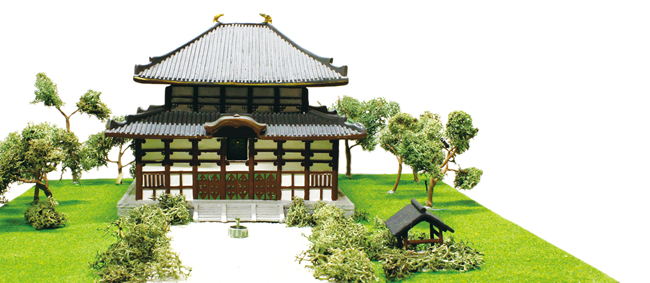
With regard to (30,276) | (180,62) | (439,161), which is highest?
(180,62)

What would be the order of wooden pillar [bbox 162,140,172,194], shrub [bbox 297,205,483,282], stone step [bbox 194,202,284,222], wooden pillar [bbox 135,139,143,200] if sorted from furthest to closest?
wooden pillar [bbox 162,140,172,194], wooden pillar [bbox 135,139,143,200], stone step [bbox 194,202,284,222], shrub [bbox 297,205,483,282]

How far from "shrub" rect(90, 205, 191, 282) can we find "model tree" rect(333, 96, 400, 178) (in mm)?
14419

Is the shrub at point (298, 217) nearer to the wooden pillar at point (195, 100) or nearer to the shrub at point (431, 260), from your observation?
the shrub at point (431, 260)

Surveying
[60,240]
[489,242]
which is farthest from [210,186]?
[489,242]

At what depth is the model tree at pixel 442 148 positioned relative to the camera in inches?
850

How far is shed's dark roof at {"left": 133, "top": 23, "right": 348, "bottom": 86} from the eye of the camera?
20562mm

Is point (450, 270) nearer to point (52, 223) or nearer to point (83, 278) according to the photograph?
point (83, 278)

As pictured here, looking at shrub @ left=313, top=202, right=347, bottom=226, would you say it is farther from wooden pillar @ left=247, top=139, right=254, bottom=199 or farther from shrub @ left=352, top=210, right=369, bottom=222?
wooden pillar @ left=247, top=139, right=254, bottom=199

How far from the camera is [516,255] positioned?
653 inches

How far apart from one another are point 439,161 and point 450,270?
698 cm

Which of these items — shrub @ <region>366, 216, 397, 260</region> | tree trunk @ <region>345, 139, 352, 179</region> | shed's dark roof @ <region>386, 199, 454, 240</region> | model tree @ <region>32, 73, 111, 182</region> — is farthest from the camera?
tree trunk @ <region>345, 139, 352, 179</region>

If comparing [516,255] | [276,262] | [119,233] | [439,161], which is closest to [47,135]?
[119,233]

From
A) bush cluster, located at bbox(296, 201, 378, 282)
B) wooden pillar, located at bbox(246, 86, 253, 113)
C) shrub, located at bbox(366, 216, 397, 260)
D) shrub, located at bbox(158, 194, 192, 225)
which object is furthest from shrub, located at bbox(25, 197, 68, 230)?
shrub, located at bbox(366, 216, 397, 260)

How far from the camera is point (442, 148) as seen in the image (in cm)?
2219
